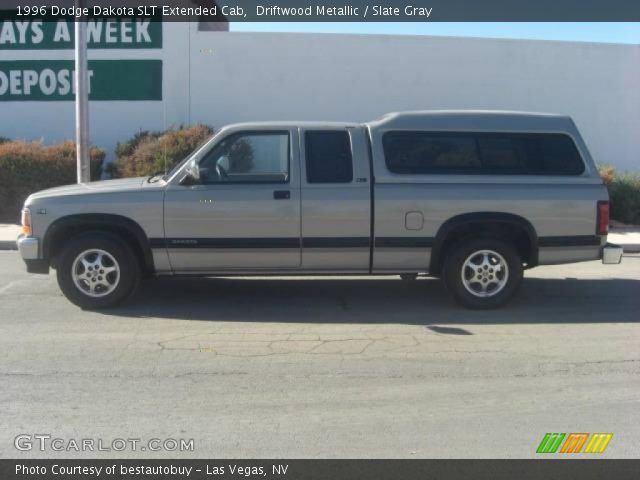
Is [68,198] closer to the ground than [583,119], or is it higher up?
closer to the ground

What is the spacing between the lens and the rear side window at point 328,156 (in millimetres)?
7348

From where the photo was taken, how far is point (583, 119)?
18984 millimetres

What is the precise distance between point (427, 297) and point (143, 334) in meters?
3.33

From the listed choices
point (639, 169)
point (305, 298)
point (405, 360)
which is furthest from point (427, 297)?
point (639, 169)

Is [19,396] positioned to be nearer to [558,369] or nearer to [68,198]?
[68,198]

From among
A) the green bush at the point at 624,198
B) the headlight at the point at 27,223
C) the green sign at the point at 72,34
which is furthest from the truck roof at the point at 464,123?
the green sign at the point at 72,34

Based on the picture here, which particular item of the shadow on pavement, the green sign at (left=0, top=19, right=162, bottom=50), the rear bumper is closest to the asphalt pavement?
the shadow on pavement

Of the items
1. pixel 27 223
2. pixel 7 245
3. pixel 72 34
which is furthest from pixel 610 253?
pixel 72 34

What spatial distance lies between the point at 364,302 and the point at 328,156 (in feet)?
5.65

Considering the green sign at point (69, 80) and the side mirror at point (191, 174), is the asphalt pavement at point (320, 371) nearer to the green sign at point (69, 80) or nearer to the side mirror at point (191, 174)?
the side mirror at point (191, 174)

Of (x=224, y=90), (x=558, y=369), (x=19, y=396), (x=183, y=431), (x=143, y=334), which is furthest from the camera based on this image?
(x=224, y=90)

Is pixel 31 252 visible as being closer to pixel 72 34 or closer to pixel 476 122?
pixel 476 122

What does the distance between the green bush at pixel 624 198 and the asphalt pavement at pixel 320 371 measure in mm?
7488
